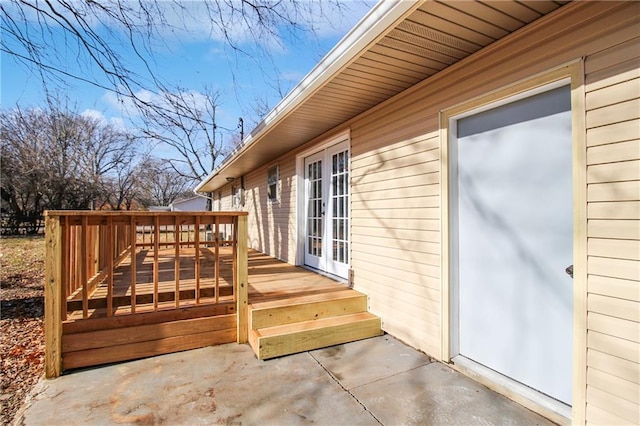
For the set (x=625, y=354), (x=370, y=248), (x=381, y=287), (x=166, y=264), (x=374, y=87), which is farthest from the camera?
(x=166, y=264)

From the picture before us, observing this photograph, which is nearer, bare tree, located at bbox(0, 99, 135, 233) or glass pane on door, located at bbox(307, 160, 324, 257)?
glass pane on door, located at bbox(307, 160, 324, 257)

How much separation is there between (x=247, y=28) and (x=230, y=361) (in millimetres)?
3173

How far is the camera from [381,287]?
362 centimetres

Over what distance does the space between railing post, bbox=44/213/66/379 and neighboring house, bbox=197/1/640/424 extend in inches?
96.7

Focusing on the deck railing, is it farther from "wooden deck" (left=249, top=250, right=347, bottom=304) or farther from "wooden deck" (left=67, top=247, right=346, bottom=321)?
"wooden deck" (left=249, top=250, right=347, bottom=304)

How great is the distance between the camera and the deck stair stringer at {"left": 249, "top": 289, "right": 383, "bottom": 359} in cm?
306

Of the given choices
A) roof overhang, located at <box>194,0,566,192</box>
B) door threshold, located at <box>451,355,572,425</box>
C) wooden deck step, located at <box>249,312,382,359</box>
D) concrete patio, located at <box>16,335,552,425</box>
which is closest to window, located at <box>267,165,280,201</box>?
roof overhang, located at <box>194,0,566,192</box>

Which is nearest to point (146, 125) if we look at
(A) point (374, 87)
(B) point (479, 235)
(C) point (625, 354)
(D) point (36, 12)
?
(D) point (36, 12)

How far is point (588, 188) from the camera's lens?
1.86 m

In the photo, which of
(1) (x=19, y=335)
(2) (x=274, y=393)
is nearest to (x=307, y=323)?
(2) (x=274, y=393)

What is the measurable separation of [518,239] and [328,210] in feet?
9.68

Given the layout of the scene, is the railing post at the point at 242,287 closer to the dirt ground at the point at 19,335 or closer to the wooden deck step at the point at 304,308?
the wooden deck step at the point at 304,308

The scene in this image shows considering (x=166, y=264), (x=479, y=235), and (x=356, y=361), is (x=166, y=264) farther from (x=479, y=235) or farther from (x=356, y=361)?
(x=479, y=235)

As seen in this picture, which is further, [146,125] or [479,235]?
[146,125]
